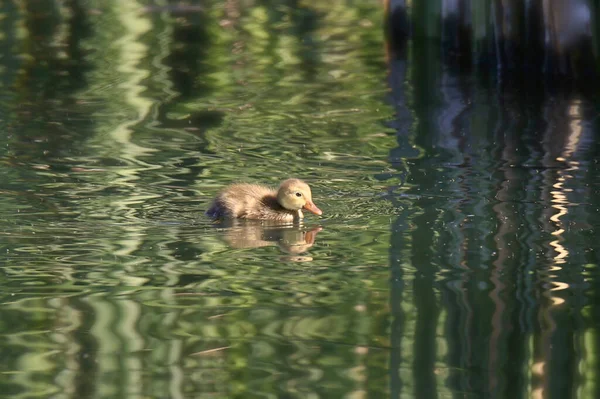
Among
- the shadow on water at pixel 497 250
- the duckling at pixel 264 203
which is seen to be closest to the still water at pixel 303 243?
the shadow on water at pixel 497 250

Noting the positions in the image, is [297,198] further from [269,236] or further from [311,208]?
[269,236]

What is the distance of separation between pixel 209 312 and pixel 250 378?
42.4 inches

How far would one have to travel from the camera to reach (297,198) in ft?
30.7

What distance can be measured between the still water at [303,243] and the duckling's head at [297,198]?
0.39 feet

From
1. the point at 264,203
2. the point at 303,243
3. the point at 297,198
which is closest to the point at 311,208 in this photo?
the point at 297,198

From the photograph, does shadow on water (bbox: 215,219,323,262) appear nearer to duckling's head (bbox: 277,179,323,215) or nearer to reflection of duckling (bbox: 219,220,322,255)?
reflection of duckling (bbox: 219,220,322,255)

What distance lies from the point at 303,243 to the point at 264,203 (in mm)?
1013

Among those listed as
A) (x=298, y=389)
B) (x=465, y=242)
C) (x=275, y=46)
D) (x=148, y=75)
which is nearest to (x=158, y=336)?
(x=298, y=389)

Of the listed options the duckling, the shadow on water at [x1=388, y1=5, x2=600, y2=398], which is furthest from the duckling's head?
the shadow on water at [x1=388, y1=5, x2=600, y2=398]

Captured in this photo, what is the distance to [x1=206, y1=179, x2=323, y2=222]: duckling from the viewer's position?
9266 millimetres

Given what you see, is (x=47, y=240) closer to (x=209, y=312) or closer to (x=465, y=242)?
(x=209, y=312)

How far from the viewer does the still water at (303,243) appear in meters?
6.07

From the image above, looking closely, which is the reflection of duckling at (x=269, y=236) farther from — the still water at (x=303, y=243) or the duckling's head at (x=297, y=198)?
the duckling's head at (x=297, y=198)

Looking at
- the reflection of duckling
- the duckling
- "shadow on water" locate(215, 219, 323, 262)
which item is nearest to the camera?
"shadow on water" locate(215, 219, 323, 262)
